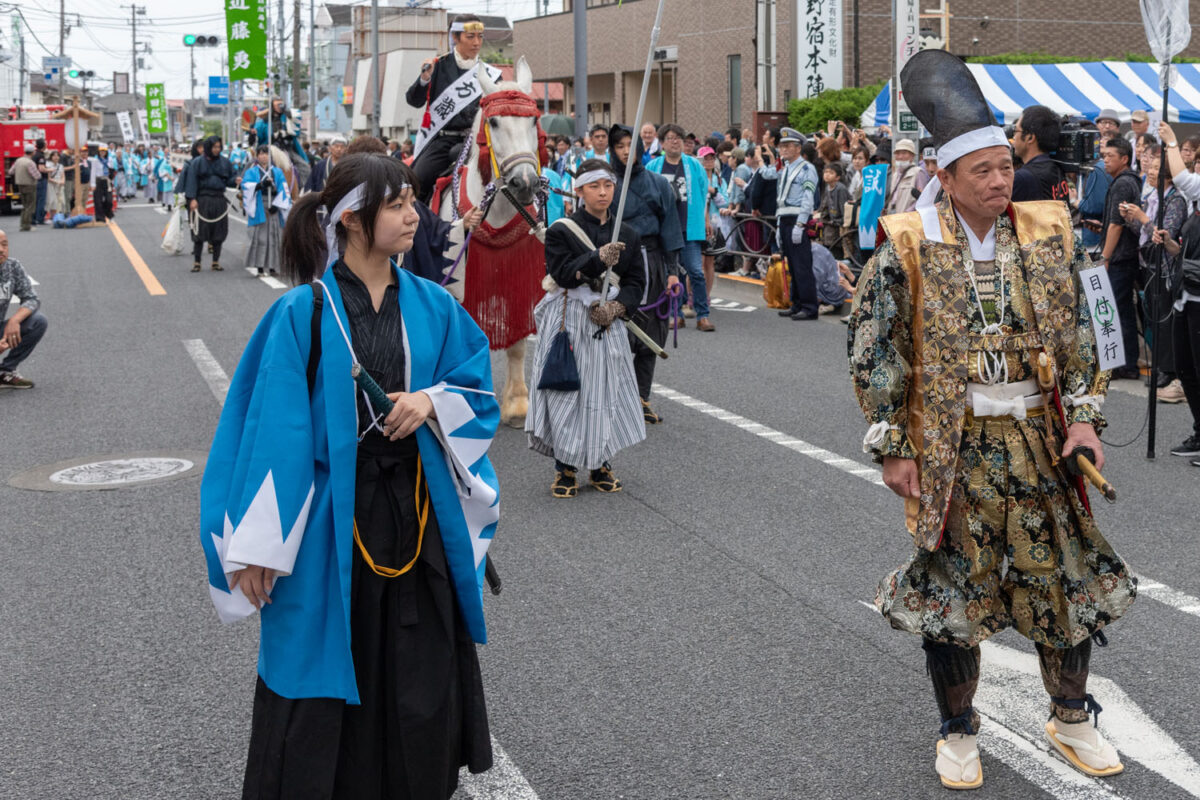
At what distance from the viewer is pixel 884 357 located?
384 cm

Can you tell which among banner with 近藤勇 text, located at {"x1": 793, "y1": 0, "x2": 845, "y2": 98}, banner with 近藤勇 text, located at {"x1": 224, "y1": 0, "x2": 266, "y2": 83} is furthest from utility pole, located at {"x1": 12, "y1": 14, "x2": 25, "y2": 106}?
banner with 近藤勇 text, located at {"x1": 793, "y1": 0, "x2": 845, "y2": 98}

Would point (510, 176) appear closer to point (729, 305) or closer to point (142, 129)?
point (729, 305)

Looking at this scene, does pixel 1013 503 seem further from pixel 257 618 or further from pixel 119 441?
pixel 119 441

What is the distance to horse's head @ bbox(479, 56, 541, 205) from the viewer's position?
27.7 ft

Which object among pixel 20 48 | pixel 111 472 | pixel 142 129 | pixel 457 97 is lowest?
pixel 111 472

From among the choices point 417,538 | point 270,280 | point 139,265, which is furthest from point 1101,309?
point 139,265

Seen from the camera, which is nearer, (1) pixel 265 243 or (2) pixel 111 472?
(2) pixel 111 472

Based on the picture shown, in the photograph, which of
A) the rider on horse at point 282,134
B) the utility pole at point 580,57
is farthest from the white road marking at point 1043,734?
the rider on horse at point 282,134

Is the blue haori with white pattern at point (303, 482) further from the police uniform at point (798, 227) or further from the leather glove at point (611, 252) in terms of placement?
the police uniform at point (798, 227)

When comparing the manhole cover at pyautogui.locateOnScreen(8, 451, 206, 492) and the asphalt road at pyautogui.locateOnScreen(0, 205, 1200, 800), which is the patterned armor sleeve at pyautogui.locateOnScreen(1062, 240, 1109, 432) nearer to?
the asphalt road at pyautogui.locateOnScreen(0, 205, 1200, 800)

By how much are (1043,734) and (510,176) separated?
17.0 feet

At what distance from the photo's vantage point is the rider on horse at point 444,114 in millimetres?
9556

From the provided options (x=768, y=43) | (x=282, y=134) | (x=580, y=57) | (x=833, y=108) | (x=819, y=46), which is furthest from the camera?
(x=819, y=46)

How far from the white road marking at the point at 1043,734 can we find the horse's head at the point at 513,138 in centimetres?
449
